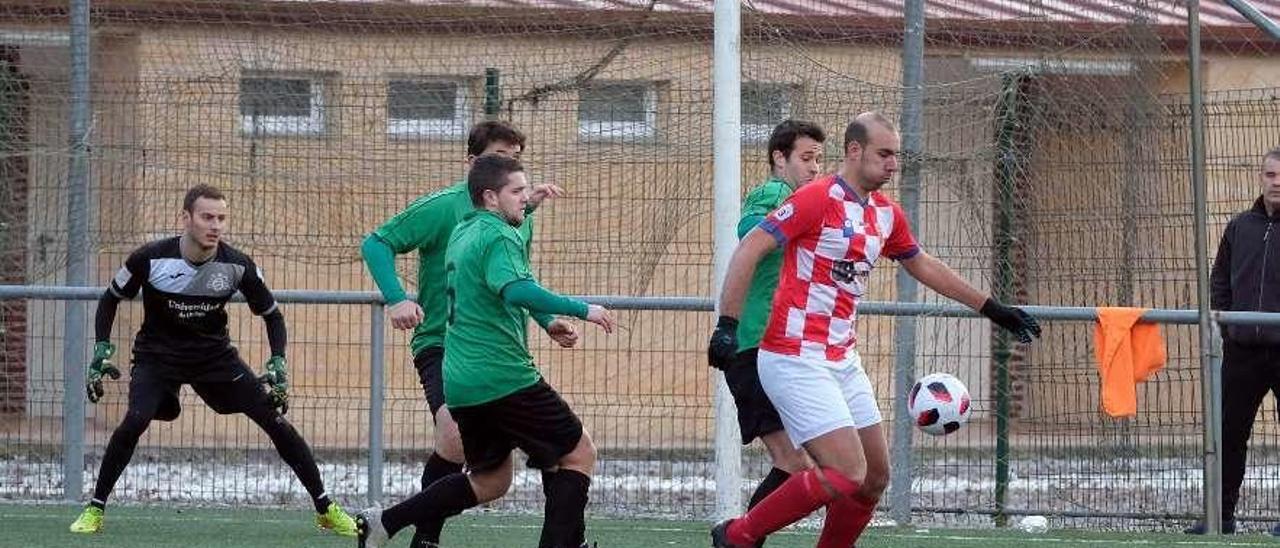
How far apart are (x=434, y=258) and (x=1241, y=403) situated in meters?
4.53

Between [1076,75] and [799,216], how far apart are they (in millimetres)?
4867

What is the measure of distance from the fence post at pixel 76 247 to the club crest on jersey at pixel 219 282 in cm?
208

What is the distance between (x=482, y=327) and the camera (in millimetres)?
7547

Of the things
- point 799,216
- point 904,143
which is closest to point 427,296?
point 799,216

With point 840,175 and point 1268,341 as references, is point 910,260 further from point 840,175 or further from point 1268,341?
point 1268,341

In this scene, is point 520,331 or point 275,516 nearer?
point 520,331

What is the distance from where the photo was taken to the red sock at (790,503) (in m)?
7.52

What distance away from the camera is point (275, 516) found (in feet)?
36.6

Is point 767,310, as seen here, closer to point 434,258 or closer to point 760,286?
point 760,286

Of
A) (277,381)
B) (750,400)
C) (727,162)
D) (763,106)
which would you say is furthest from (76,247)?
(750,400)

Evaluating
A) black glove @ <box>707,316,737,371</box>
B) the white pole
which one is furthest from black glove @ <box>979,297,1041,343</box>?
the white pole

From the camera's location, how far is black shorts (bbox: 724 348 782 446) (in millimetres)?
8359

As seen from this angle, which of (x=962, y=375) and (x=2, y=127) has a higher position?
(x=2, y=127)

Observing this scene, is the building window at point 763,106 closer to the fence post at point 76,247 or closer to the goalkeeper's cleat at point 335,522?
the goalkeeper's cleat at point 335,522
